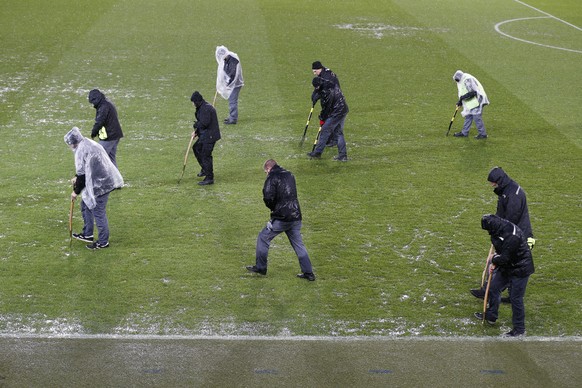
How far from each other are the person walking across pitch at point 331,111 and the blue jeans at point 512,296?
7.40m

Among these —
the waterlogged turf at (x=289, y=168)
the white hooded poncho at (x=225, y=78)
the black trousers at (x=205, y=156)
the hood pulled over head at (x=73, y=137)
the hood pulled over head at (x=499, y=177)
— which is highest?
the hood pulled over head at (x=499, y=177)

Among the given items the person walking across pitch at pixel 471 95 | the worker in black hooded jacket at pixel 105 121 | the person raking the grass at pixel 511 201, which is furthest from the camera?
the person walking across pitch at pixel 471 95

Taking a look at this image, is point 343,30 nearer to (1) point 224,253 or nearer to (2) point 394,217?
(2) point 394,217

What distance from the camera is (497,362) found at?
1049cm

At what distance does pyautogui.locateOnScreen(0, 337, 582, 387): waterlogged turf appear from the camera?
9930 millimetres

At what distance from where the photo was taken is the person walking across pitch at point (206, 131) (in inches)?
647

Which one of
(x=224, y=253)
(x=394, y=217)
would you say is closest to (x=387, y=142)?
(x=394, y=217)

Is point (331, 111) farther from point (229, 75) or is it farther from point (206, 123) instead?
point (229, 75)

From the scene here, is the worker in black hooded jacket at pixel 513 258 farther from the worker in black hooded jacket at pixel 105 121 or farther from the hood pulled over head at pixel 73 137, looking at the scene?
the worker in black hooded jacket at pixel 105 121

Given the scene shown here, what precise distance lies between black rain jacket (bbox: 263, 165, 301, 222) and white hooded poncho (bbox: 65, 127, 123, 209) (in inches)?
111

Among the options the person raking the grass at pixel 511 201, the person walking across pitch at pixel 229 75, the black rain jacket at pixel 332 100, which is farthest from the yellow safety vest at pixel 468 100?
the person raking the grass at pixel 511 201

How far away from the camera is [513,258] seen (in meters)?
11.0

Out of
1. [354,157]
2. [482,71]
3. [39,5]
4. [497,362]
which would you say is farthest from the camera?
[39,5]

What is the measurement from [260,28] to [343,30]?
3266 mm
